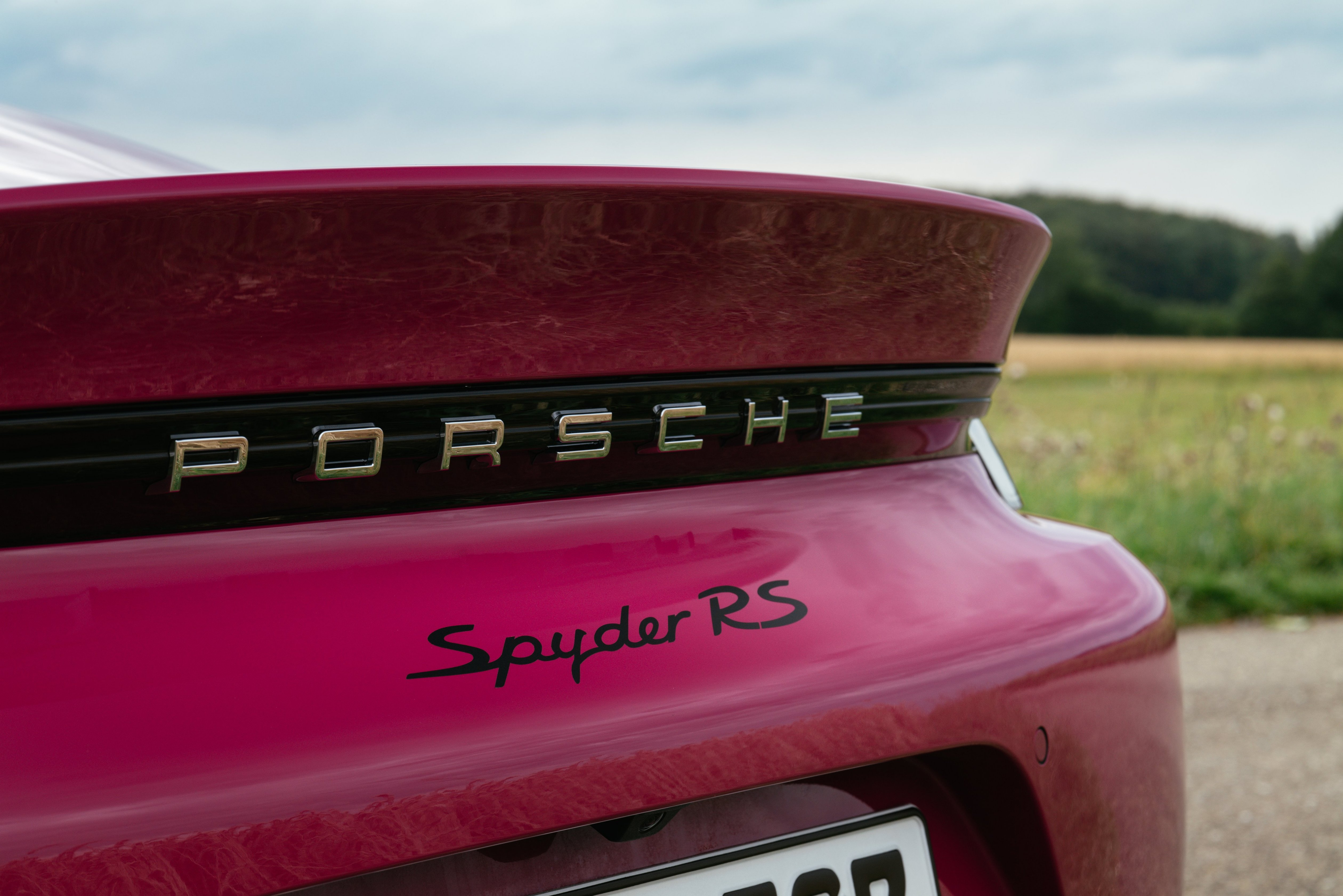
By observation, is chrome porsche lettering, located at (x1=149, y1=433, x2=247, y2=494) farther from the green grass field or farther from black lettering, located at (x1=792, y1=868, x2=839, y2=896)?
the green grass field

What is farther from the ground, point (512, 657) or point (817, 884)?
point (512, 657)

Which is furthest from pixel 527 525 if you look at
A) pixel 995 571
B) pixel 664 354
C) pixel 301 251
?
pixel 995 571

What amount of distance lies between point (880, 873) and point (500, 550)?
0.51 m

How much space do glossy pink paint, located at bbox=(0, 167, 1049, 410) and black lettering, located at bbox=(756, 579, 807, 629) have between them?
219mm

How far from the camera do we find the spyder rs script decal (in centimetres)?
93

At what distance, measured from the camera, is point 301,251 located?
0.87m

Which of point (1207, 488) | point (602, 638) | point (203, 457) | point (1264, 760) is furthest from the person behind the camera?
point (1207, 488)

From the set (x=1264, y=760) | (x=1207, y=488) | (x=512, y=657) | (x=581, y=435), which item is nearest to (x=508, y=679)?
(x=512, y=657)

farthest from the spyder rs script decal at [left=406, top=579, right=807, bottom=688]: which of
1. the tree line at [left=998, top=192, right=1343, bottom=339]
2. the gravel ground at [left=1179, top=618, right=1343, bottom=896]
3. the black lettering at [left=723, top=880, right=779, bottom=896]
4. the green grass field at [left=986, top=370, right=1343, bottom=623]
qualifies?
the tree line at [left=998, top=192, right=1343, bottom=339]

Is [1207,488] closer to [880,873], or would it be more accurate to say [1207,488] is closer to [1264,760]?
[1264,760]

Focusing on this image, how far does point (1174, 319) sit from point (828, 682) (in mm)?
40190

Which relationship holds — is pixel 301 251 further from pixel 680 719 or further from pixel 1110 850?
pixel 1110 850

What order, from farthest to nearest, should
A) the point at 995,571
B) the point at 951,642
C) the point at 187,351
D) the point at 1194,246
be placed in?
the point at 1194,246
the point at 995,571
the point at 951,642
the point at 187,351

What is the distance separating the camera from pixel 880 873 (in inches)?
43.4
